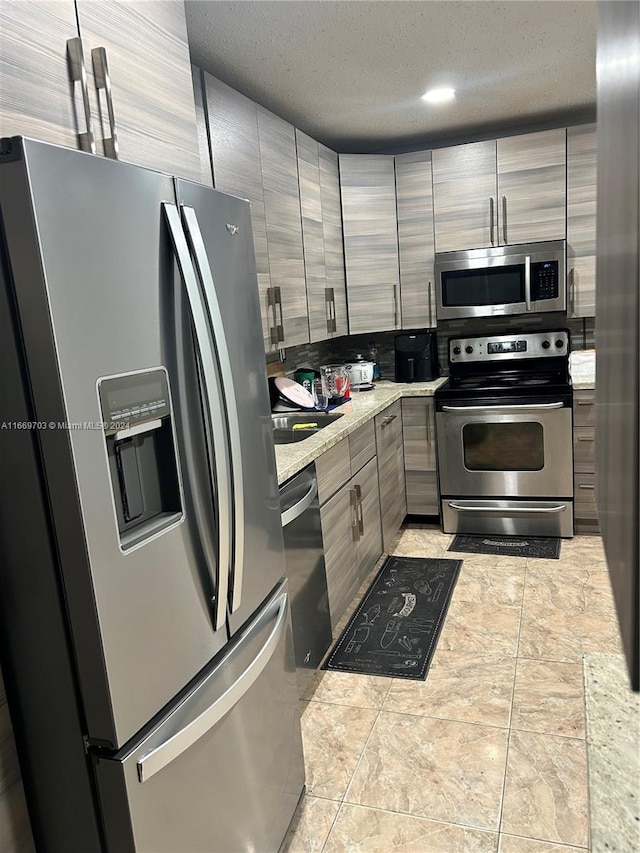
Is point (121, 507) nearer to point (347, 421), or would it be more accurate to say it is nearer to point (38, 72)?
point (38, 72)

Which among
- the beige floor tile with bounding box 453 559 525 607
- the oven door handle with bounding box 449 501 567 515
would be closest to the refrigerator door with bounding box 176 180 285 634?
the beige floor tile with bounding box 453 559 525 607

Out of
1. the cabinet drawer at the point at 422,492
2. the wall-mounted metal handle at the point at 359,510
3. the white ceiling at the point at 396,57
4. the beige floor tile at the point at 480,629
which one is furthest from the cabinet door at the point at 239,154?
the cabinet drawer at the point at 422,492

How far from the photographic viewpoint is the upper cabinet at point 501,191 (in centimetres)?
379

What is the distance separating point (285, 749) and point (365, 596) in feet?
4.98

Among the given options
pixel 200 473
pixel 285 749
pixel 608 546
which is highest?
pixel 608 546

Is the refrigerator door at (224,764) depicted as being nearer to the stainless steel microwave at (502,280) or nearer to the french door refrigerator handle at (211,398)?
the french door refrigerator handle at (211,398)

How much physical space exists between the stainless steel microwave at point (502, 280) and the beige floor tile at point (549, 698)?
216 cm

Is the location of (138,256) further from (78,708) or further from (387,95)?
(387,95)

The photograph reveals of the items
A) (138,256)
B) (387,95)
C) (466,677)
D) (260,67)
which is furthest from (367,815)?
(387,95)

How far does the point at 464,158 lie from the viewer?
393 centimetres

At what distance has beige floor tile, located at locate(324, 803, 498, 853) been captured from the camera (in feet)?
5.73

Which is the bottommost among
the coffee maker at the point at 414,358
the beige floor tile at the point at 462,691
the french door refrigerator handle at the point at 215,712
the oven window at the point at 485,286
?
the beige floor tile at the point at 462,691

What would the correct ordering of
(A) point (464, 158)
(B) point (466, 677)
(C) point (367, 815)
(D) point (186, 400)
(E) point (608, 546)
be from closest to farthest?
1. (E) point (608, 546)
2. (D) point (186, 400)
3. (C) point (367, 815)
4. (B) point (466, 677)
5. (A) point (464, 158)

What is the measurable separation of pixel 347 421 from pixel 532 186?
197cm
